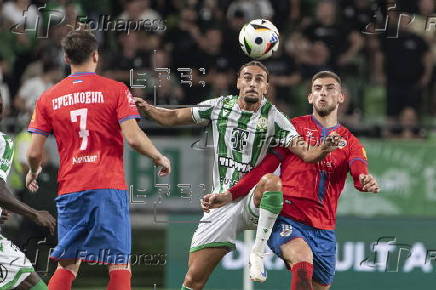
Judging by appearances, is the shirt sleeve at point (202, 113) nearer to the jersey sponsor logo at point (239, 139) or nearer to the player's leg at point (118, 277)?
the jersey sponsor logo at point (239, 139)

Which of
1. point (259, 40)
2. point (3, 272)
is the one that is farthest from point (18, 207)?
point (259, 40)

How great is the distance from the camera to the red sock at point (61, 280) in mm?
7957

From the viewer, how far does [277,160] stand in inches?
346

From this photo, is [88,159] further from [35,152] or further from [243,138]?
[243,138]

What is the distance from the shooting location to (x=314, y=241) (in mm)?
8602

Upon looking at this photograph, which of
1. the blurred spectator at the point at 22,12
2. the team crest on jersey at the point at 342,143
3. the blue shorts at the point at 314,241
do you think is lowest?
the blue shorts at the point at 314,241

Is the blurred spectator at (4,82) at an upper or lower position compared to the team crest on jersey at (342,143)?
upper

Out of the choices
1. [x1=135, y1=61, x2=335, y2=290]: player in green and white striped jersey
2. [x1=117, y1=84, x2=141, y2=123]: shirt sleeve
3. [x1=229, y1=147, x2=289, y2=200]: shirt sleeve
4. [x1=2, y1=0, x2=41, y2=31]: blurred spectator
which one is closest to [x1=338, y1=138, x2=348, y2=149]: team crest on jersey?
[x1=135, y1=61, x2=335, y2=290]: player in green and white striped jersey

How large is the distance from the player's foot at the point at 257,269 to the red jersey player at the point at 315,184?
0.59 feet

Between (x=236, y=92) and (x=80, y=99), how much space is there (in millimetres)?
6731

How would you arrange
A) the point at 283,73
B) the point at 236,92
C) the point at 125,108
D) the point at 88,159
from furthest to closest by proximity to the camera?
the point at 283,73, the point at 236,92, the point at 88,159, the point at 125,108

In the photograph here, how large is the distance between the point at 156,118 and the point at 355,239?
15.9 feet

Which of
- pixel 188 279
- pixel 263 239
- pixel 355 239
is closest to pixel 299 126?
pixel 263 239

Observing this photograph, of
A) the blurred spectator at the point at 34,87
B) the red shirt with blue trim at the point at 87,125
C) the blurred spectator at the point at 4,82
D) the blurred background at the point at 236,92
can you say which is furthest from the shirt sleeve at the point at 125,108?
the blurred spectator at the point at 4,82
